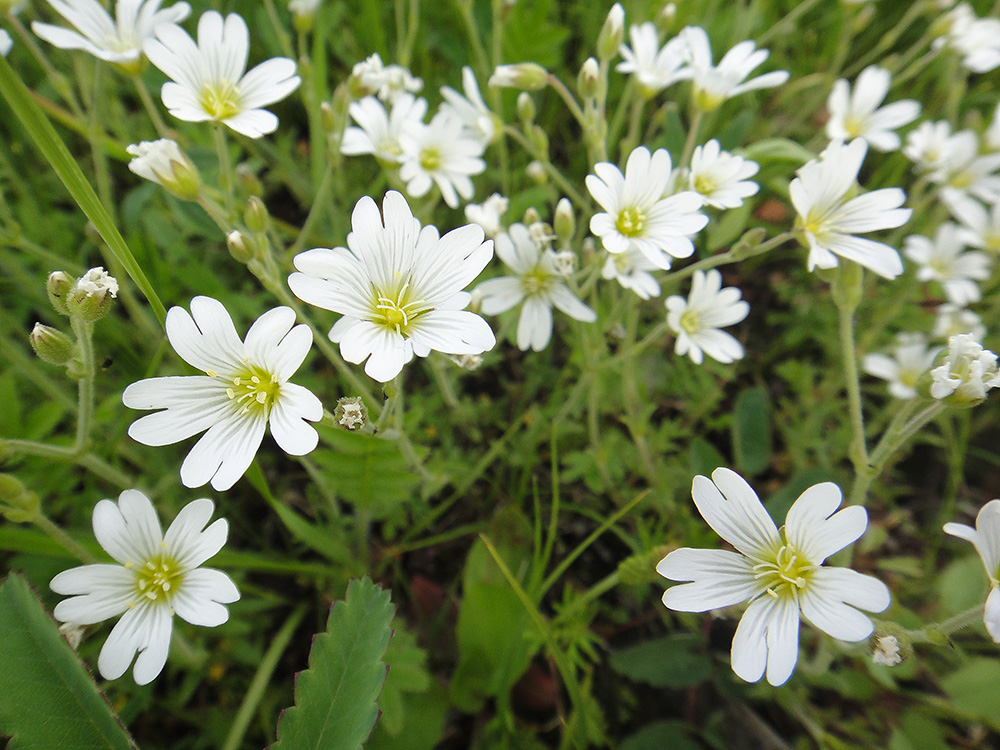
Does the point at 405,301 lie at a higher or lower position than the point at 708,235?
higher

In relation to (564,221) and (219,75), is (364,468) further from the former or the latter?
(219,75)

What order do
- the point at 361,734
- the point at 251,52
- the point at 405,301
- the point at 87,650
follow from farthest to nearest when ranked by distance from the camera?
the point at 251,52 < the point at 87,650 < the point at 405,301 < the point at 361,734

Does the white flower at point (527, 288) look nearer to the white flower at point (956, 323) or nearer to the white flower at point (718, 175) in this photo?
the white flower at point (718, 175)

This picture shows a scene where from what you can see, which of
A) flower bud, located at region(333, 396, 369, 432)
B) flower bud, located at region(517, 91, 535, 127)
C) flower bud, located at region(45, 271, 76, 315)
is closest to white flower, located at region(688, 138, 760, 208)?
flower bud, located at region(517, 91, 535, 127)

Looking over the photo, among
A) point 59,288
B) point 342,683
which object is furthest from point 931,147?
point 59,288

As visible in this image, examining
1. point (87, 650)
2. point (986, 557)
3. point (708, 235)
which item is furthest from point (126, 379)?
point (986, 557)

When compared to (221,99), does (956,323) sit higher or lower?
lower

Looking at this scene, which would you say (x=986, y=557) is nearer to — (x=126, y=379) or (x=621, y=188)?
(x=621, y=188)
